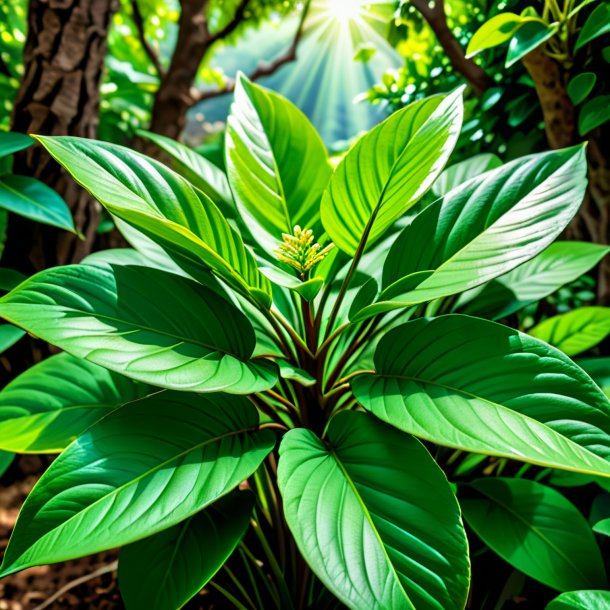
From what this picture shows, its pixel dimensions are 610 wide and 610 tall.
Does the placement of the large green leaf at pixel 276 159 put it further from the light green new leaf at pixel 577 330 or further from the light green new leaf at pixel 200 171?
the light green new leaf at pixel 577 330

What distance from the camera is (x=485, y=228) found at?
65cm

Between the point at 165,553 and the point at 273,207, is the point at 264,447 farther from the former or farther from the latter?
the point at 273,207

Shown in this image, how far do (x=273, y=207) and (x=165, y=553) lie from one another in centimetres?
53

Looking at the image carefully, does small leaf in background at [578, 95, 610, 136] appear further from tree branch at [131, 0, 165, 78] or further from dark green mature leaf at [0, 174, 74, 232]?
tree branch at [131, 0, 165, 78]

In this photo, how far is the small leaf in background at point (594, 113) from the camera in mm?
856

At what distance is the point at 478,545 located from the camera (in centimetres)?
83

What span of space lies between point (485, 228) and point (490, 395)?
23 centimetres

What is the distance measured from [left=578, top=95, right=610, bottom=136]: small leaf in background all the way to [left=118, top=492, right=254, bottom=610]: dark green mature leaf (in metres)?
0.87

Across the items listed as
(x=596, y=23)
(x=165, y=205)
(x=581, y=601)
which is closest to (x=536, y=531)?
(x=581, y=601)

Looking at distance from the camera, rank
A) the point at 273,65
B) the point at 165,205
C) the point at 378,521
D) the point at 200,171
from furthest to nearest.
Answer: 1. the point at 273,65
2. the point at 200,171
3. the point at 165,205
4. the point at 378,521

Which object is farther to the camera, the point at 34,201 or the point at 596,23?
the point at 34,201

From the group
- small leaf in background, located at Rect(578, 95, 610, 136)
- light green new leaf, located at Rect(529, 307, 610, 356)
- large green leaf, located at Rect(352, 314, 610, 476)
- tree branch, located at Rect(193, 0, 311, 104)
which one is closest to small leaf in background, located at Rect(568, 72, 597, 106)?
small leaf in background, located at Rect(578, 95, 610, 136)

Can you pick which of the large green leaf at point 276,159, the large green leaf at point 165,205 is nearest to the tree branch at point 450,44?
the large green leaf at point 276,159

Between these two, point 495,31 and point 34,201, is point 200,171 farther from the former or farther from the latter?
point 495,31
